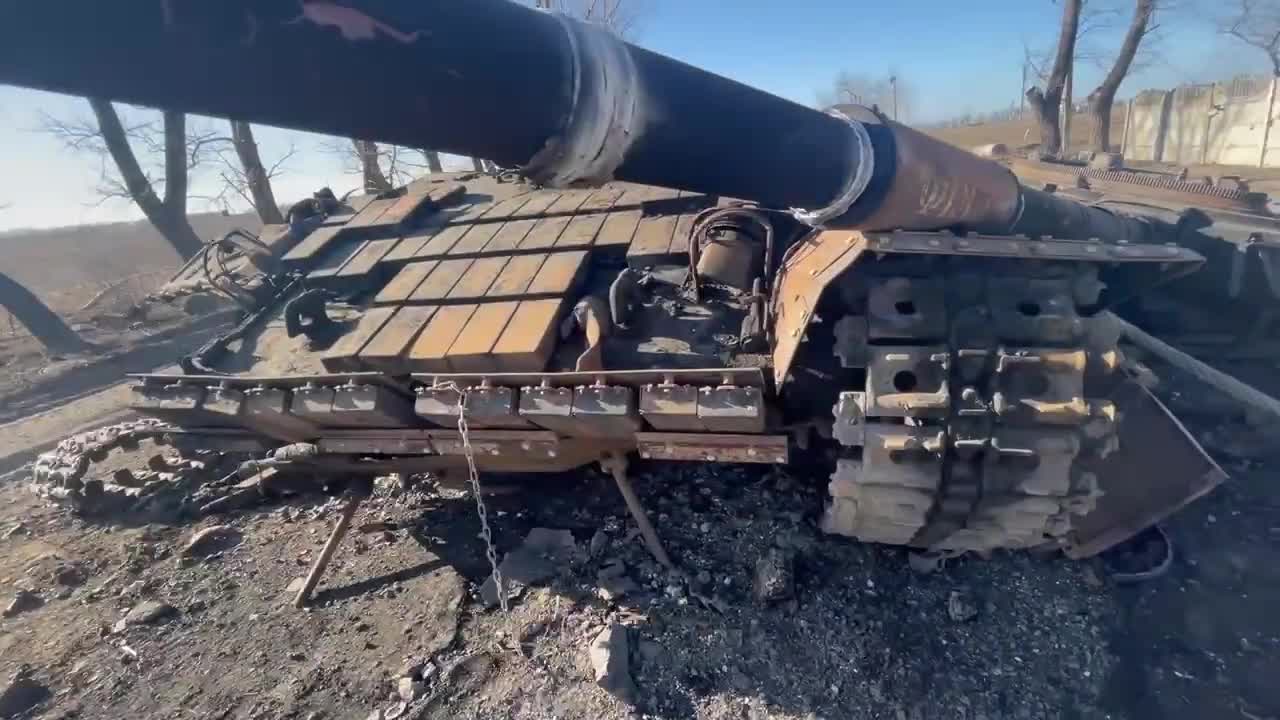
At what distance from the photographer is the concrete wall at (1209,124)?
71.8 feet

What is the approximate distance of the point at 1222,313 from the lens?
5.62m

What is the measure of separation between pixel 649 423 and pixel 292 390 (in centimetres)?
238

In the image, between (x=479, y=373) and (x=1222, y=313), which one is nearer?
(x=479, y=373)

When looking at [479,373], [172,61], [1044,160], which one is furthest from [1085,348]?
[1044,160]

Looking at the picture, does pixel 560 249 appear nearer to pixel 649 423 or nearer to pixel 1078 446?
pixel 649 423

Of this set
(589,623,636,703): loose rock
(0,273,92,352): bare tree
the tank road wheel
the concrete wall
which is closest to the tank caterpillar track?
(589,623,636,703): loose rock

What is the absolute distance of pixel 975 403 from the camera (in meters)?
3.12

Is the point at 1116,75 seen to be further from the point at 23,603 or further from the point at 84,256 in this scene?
the point at 84,256

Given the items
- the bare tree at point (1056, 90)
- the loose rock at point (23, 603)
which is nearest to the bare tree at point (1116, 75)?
the bare tree at point (1056, 90)

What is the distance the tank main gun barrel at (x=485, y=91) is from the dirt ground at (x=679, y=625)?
2364mm

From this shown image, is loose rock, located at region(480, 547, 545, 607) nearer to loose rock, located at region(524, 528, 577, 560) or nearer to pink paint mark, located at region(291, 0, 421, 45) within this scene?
loose rock, located at region(524, 528, 577, 560)

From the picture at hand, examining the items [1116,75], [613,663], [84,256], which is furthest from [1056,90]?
[84,256]

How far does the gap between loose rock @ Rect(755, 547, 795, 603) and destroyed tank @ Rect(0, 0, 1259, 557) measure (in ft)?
2.43

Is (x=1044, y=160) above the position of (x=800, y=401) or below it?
above
